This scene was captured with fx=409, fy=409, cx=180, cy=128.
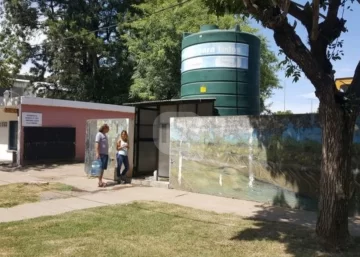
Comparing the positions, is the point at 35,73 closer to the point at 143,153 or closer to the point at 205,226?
the point at 143,153

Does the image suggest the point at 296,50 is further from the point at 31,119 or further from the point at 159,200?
the point at 31,119

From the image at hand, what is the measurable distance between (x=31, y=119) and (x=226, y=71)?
9963 mm

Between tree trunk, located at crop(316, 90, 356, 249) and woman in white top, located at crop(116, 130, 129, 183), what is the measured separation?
700 centimetres

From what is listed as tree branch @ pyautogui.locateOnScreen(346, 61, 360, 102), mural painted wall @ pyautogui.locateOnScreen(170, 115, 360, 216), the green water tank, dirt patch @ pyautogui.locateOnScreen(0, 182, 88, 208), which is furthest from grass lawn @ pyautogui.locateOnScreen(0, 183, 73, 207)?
tree branch @ pyautogui.locateOnScreen(346, 61, 360, 102)

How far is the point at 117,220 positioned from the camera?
7129 mm

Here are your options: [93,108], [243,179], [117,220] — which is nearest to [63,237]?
[117,220]

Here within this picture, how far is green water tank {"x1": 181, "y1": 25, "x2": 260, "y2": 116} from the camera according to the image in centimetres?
1134

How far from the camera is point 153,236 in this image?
242 inches

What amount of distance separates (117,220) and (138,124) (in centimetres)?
542

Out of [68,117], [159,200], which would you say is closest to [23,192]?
[159,200]

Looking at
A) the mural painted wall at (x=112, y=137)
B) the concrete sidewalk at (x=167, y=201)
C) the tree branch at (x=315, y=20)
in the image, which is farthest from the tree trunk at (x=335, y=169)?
the mural painted wall at (x=112, y=137)

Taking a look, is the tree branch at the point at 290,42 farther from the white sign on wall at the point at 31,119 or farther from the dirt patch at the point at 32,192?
the white sign on wall at the point at 31,119

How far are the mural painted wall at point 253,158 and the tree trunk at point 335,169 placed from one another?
1961 mm

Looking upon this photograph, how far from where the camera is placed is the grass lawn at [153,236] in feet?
17.7
